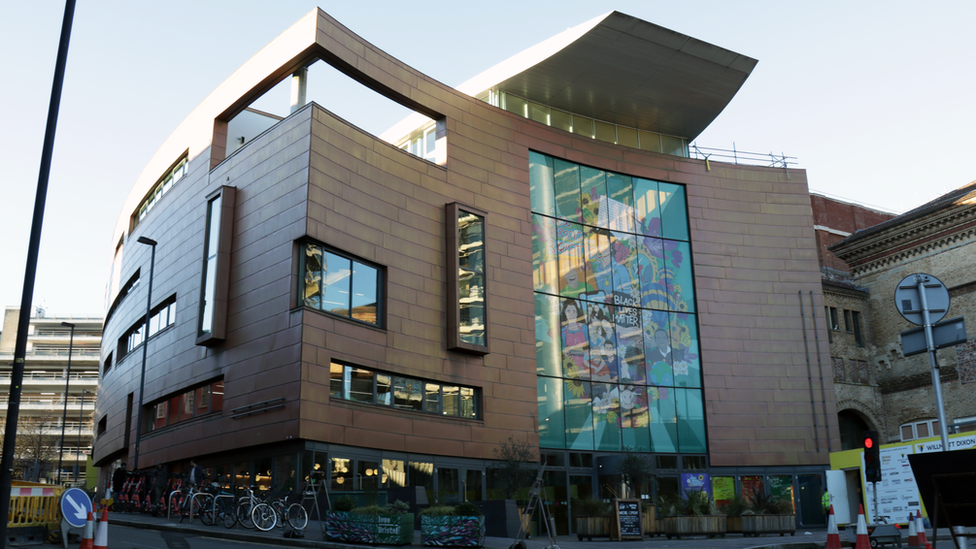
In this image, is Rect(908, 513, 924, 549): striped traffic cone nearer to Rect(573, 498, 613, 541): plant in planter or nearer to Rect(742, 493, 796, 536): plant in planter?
Rect(573, 498, 613, 541): plant in planter

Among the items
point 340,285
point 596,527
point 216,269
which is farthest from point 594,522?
Result: point 216,269

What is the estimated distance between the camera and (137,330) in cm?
4184

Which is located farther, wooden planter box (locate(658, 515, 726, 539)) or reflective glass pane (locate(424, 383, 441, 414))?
reflective glass pane (locate(424, 383, 441, 414))

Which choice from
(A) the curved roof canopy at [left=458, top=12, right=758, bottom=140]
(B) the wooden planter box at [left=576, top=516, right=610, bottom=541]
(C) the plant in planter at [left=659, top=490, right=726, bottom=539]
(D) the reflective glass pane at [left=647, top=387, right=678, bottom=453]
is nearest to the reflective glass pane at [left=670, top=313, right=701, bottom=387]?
(D) the reflective glass pane at [left=647, top=387, right=678, bottom=453]

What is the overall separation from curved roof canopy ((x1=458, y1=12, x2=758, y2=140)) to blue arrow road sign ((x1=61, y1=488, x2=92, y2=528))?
2627cm

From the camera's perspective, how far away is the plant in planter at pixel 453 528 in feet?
60.7

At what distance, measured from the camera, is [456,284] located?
31.5 m

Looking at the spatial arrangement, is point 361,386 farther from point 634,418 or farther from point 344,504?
point 634,418

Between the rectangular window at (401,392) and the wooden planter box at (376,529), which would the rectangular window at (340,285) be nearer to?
the rectangular window at (401,392)

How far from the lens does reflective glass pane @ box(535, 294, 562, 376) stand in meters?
34.6

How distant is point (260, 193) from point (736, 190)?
24037 millimetres

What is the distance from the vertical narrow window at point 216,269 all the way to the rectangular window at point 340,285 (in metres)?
4.23

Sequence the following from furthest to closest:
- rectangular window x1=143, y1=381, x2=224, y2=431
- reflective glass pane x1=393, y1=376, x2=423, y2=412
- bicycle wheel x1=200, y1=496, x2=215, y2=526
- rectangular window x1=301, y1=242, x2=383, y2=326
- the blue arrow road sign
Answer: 1. rectangular window x1=143, y1=381, x2=224, y2=431
2. reflective glass pane x1=393, y1=376, x2=423, y2=412
3. rectangular window x1=301, y1=242, x2=383, y2=326
4. bicycle wheel x1=200, y1=496, x2=215, y2=526
5. the blue arrow road sign

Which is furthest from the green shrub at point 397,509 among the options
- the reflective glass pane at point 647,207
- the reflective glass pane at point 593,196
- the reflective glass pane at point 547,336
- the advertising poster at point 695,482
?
the reflective glass pane at point 647,207
